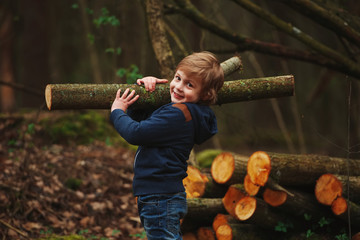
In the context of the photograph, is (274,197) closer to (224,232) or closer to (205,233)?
(224,232)

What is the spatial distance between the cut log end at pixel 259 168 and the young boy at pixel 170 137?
48.0 inches

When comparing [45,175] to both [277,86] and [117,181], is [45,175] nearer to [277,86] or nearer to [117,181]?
[117,181]

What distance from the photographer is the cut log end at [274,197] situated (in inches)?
152

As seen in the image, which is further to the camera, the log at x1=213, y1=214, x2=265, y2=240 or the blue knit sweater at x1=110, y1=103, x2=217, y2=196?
the log at x1=213, y1=214, x2=265, y2=240

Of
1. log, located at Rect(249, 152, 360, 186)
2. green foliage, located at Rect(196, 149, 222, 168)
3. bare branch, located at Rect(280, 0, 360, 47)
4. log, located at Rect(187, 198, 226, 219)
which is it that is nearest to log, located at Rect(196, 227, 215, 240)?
log, located at Rect(187, 198, 226, 219)

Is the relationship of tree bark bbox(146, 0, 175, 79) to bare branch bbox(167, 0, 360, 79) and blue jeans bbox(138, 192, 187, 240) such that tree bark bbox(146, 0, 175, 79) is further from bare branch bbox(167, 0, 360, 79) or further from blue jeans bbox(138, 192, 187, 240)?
blue jeans bbox(138, 192, 187, 240)

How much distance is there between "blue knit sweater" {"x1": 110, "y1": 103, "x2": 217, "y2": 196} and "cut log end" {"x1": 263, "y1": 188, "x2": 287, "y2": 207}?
1438 millimetres

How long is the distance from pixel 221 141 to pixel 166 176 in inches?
405

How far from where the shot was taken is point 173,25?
6141mm

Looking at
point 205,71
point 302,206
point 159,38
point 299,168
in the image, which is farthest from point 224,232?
point 159,38

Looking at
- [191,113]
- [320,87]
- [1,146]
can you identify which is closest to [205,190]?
[191,113]

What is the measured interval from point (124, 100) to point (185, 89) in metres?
0.48

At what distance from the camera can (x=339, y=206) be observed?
3.88 m

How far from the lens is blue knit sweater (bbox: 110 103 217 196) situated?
2645mm
